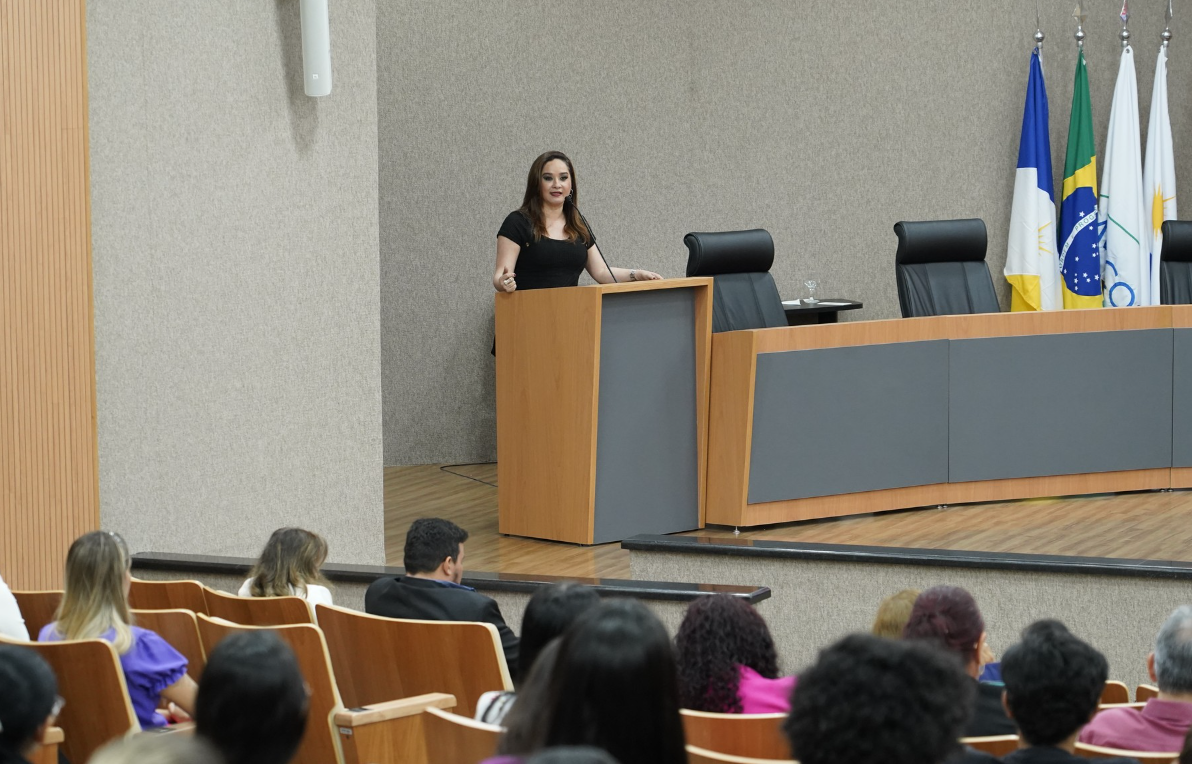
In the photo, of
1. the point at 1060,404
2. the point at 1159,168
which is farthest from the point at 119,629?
the point at 1159,168

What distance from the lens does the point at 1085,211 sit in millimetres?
8320

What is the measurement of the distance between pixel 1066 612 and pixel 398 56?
16.7ft

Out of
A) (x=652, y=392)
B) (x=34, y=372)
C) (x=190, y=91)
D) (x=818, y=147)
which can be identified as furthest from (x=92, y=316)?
(x=818, y=147)

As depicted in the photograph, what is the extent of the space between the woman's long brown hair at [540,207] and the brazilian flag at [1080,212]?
3799 millimetres

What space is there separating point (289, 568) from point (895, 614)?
1449mm

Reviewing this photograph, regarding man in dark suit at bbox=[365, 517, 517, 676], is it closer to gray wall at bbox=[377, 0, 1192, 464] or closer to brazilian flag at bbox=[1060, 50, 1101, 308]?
gray wall at bbox=[377, 0, 1192, 464]

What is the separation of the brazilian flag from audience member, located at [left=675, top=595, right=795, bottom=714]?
21.0 feet

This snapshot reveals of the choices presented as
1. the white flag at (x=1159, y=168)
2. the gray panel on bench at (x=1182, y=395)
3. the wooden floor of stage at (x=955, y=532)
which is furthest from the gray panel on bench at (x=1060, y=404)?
the white flag at (x=1159, y=168)

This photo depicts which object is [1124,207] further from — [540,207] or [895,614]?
[895,614]

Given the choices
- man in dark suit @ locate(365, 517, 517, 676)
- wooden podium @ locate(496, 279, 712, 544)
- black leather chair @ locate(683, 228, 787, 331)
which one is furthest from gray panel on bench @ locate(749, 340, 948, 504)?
man in dark suit @ locate(365, 517, 517, 676)

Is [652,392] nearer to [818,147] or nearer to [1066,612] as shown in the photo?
[1066,612]

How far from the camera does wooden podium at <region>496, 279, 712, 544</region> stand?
523 centimetres

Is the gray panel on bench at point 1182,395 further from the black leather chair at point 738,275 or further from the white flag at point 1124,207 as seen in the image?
the white flag at point 1124,207

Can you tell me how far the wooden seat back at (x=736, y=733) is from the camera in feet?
7.00
